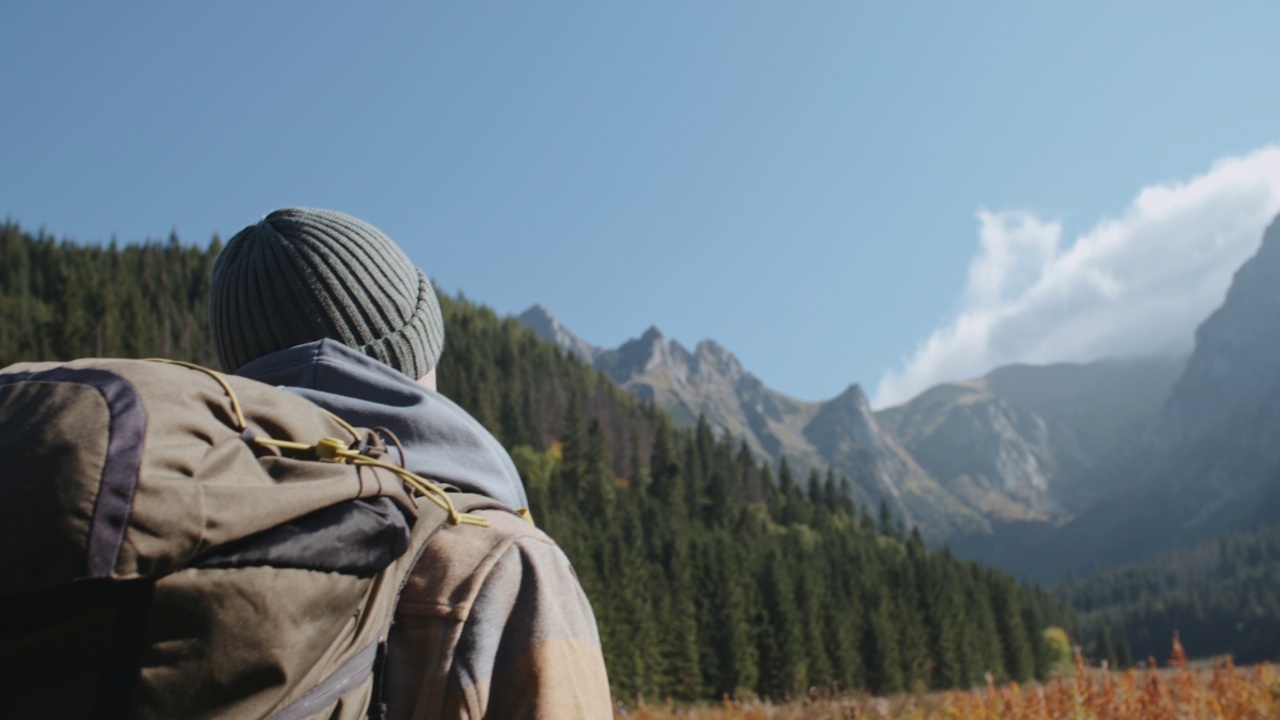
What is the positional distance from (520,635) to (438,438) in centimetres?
41

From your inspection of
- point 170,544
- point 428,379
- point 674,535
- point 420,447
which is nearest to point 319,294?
point 428,379

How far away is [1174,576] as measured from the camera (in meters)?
185

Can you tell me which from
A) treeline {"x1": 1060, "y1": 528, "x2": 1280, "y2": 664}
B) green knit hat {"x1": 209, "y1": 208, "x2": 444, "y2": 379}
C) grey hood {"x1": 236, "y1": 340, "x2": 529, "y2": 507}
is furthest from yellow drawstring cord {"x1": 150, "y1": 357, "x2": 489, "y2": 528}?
treeline {"x1": 1060, "y1": 528, "x2": 1280, "y2": 664}

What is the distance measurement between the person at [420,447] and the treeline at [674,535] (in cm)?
4763

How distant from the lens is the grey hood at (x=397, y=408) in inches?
65.6

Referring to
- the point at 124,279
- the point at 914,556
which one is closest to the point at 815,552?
the point at 914,556

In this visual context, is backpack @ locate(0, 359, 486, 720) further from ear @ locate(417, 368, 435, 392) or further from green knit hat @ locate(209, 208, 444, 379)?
ear @ locate(417, 368, 435, 392)

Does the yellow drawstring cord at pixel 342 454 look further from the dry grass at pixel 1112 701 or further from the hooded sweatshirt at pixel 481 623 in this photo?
the dry grass at pixel 1112 701

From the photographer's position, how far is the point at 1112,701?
648cm

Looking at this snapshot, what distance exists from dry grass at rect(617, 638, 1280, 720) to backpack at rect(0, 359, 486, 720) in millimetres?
6348

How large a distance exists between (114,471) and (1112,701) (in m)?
7.12

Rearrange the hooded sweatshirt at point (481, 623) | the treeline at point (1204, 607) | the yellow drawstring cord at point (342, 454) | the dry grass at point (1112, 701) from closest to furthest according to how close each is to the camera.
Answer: the yellow drawstring cord at point (342, 454)
the hooded sweatshirt at point (481, 623)
the dry grass at point (1112, 701)
the treeline at point (1204, 607)

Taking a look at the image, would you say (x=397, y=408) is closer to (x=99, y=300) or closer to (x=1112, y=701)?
(x=1112, y=701)

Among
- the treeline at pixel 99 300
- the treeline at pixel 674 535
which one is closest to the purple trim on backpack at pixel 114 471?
the treeline at pixel 674 535
